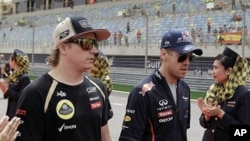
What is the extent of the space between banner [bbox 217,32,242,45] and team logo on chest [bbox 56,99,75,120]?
19.6m

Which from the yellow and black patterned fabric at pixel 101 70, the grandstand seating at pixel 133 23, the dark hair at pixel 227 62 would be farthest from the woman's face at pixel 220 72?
the grandstand seating at pixel 133 23

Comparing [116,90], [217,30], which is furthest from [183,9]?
[116,90]

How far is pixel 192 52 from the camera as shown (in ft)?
11.3

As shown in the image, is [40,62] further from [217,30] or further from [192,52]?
[192,52]

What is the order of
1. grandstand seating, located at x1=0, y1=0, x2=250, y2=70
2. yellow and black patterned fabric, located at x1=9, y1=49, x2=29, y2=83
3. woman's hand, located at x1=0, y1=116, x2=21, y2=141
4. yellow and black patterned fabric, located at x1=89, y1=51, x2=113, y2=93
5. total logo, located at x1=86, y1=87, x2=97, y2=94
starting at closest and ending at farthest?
woman's hand, located at x1=0, y1=116, x2=21, y2=141 → total logo, located at x1=86, y1=87, x2=97, y2=94 → yellow and black patterned fabric, located at x1=9, y1=49, x2=29, y2=83 → yellow and black patterned fabric, located at x1=89, y1=51, x2=113, y2=93 → grandstand seating, located at x1=0, y1=0, x2=250, y2=70

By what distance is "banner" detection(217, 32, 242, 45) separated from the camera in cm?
2159

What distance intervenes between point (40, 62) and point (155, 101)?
123ft

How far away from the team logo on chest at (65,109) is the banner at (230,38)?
19583 millimetres

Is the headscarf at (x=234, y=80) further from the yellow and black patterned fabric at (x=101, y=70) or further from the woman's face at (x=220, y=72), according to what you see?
the yellow and black patterned fabric at (x=101, y=70)

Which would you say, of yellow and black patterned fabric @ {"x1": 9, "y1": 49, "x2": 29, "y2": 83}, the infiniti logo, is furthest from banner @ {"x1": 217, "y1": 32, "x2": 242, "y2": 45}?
the infiniti logo

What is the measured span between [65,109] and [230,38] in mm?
20506

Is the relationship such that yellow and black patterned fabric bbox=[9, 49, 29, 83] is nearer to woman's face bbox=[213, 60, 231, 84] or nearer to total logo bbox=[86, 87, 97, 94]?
woman's face bbox=[213, 60, 231, 84]

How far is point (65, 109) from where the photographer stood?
2.70 m

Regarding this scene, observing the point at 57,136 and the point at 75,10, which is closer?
the point at 57,136
